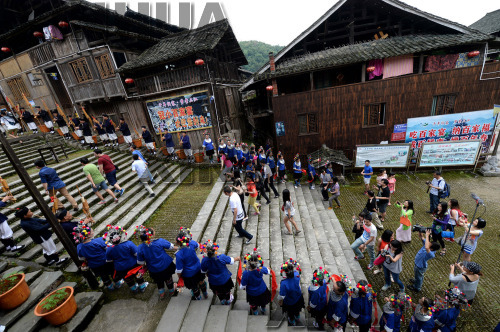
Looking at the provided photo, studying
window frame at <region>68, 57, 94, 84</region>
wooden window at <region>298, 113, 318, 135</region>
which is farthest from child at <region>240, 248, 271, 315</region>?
window frame at <region>68, 57, 94, 84</region>

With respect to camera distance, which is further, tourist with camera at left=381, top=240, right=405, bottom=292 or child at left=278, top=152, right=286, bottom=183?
child at left=278, top=152, right=286, bottom=183

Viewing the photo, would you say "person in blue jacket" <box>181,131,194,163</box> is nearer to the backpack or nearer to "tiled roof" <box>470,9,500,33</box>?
the backpack

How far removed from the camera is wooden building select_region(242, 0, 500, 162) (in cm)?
1098

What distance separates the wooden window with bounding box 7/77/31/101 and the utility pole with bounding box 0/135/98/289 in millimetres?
19976

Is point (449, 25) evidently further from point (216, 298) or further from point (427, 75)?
point (216, 298)

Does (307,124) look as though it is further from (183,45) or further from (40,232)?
(40,232)

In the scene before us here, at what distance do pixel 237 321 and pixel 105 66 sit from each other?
1703 centimetres

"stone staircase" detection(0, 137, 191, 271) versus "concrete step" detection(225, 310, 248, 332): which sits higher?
"stone staircase" detection(0, 137, 191, 271)

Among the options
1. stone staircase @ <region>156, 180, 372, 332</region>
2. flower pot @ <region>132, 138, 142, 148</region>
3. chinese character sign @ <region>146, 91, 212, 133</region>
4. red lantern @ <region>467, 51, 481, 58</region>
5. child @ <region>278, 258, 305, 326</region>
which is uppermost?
red lantern @ <region>467, 51, 481, 58</region>

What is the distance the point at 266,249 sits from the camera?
656 centimetres

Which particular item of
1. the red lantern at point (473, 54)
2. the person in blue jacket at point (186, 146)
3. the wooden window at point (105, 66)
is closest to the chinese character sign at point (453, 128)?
the red lantern at point (473, 54)

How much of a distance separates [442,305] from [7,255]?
427 inches

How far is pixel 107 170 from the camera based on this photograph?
8250 mm

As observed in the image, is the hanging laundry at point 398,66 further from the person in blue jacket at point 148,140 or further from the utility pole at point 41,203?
the utility pole at point 41,203
